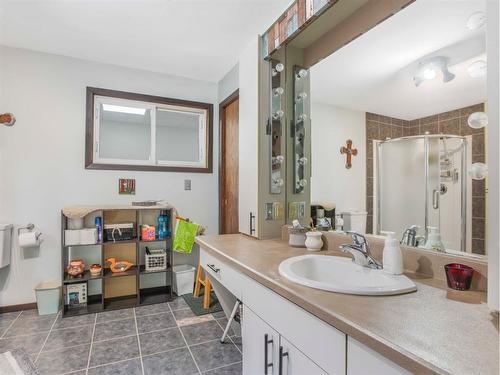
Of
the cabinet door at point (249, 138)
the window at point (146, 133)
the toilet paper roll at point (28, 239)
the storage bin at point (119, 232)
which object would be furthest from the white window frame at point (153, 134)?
the cabinet door at point (249, 138)

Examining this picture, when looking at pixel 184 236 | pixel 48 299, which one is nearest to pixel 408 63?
pixel 184 236

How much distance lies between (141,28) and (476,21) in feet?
7.16

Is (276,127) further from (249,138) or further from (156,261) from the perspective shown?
(156,261)

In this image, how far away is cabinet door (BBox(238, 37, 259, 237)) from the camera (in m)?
2.07

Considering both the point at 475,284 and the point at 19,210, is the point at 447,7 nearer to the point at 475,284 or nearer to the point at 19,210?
the point at 475,284

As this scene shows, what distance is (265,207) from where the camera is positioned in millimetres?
2051

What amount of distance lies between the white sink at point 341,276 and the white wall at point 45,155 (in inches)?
87.7

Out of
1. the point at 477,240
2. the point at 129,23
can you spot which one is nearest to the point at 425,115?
the point at 477,240

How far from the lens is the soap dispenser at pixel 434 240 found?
1.12 meters

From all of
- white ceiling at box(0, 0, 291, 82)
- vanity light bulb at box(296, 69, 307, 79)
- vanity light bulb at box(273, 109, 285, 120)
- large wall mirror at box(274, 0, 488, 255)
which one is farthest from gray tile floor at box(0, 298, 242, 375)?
white ceiling at box(0, 0, 291, 82)

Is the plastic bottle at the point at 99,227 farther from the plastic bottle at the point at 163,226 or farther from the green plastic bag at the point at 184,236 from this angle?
the green plastic bag at the point at 184,236

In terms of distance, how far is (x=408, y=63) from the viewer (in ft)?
4.21

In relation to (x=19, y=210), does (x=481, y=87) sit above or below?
above

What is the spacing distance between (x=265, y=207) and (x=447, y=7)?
1445mm
